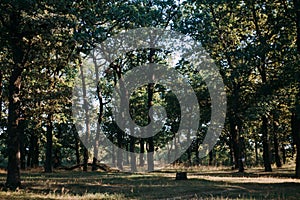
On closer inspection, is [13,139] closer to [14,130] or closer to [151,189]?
[14,130]

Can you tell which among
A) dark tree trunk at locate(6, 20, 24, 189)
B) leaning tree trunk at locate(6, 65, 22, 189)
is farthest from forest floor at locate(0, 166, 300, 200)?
dark tree trunk at locate(6, 20, 24, 189)

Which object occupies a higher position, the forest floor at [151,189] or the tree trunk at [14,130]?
the tree trunk at [14,130]

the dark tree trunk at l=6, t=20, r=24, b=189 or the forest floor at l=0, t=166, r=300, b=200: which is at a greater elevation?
the dark tree trunk at l=6, t=20, r=24, b=189

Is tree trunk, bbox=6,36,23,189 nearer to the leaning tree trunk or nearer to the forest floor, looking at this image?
the leaning tree trunk

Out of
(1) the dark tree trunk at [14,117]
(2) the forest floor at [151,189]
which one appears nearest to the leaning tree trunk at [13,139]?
(1) the dark tree trunk at [14,117]

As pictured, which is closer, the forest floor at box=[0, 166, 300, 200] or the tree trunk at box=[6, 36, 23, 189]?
the forest floor at box=[0, 166, 300, 200]

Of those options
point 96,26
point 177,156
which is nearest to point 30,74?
point 96,26

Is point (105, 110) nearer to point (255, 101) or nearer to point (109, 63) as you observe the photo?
point (109, 63)

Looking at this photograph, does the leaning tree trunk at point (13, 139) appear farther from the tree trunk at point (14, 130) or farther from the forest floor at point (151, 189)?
the forest floor at point (151, 189)

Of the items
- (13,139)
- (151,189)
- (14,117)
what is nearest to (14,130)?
(13,139)

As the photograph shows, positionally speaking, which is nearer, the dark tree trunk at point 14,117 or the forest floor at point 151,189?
the forest floor at point 151,189

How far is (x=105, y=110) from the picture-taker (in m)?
64.8

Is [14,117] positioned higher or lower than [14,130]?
higher

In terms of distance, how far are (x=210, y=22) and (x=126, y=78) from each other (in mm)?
15714
